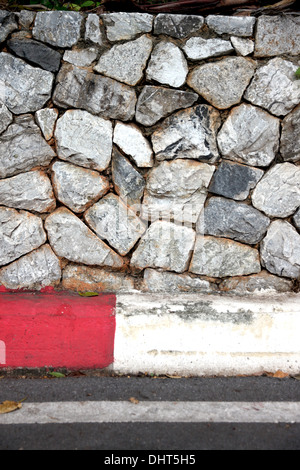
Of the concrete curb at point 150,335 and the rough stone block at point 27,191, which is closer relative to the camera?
the concrete curb at point 150,335

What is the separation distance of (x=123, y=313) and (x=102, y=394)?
492 mm

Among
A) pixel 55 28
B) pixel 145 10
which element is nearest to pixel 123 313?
pixel 55 28

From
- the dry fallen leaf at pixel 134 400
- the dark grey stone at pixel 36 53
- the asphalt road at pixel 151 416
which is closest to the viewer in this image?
the asphalt road at pixel 151 416

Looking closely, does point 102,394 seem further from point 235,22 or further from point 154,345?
point 235,22

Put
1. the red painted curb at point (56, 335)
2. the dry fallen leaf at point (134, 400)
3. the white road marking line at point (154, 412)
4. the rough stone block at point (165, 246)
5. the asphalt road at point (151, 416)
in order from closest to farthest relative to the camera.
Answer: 1. the asphalt road at point (151, 416)
2. the white road marking line at point (154, 412)
3. the dry fallen leaf at point (134, 400)
4. the red painted curb at point (56, 335)
5. the rough stone block at point (165, 246)

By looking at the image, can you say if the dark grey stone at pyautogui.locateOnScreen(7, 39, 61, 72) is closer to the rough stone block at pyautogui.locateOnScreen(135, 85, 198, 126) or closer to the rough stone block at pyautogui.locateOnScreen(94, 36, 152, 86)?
the rough stone block at pyautogui.locateOnScreen(94, 36, 152, 86)

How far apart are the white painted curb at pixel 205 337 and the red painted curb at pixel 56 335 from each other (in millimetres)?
94

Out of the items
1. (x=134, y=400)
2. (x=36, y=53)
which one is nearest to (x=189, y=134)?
(x=36, y=53)

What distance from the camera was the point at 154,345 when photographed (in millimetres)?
2885

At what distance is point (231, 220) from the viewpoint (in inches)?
123

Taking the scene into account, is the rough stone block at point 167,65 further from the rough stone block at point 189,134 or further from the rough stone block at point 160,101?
the rough stone block at point 189,134

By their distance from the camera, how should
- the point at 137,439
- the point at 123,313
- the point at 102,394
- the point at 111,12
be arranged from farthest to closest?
the point at 111,12 < the point at 123,313 < the point at 102,394 < the point at 137,439

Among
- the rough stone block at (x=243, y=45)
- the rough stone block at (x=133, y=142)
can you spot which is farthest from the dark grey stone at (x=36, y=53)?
the rough stone block at (x=243, y=45)

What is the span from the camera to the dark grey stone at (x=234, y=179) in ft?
10.1
